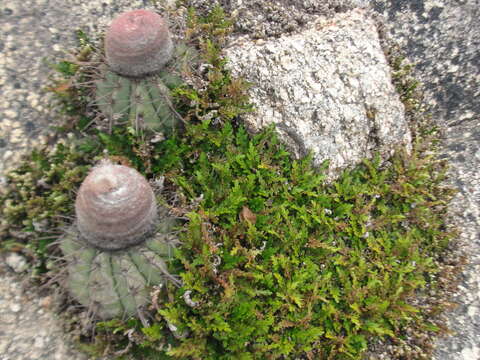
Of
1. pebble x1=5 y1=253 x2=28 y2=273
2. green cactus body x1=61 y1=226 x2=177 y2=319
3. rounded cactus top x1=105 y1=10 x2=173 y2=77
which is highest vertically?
rounded cactus top x1=105 y1=10 x2=173 y2=77

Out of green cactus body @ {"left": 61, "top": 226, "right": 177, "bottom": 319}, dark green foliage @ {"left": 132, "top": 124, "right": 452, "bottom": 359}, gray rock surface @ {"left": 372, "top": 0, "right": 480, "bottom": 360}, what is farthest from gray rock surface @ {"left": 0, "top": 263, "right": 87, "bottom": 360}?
gray rock surface @ {"left": 372, "top": 0, "right": 480, "bottom": 360}

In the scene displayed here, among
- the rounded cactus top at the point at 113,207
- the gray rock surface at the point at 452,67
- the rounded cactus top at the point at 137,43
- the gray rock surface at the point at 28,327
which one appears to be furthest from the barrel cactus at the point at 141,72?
the gray rock surface at the point at 452,67

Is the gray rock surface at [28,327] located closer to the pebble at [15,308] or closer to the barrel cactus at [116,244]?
the pebble at [15,308]

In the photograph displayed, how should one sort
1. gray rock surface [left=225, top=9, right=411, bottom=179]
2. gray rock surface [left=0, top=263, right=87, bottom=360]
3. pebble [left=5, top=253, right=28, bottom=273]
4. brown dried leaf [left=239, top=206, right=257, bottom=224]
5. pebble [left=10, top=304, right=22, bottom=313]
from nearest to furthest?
1. gray rock surface [left=0, top=263, right=87, bottom=360]
2. pebble [left=10, top=304, right=22, bottom=313]
3. pebble [left=5, top=253, right=28, bottom=273]
4. brown dried leaf [left=239, top=206, right=257, bottom=224]
5. gray rock surface [left=225, top=9, right=411, bottom=179]

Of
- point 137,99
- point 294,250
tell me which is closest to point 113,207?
point 137,99

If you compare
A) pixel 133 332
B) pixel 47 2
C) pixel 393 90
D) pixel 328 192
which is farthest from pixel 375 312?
pixel 47 2

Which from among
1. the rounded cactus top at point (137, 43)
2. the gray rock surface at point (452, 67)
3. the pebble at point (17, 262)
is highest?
the gray rock surface at point (452, 67)

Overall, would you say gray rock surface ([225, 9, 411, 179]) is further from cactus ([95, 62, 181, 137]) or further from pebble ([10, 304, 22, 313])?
pebble ([10, 304, 22, 313])

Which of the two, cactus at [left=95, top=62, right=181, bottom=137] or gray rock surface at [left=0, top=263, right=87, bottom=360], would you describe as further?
cactus at [left=95, top=62, right=181, bottom=137]
